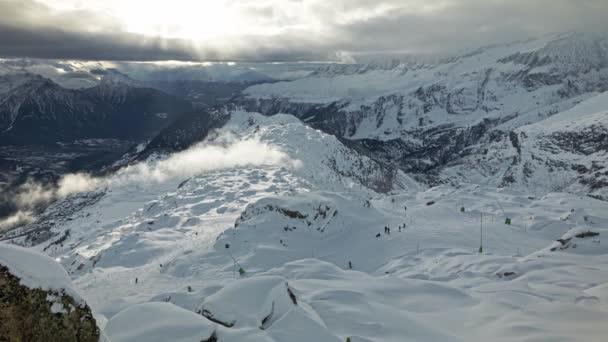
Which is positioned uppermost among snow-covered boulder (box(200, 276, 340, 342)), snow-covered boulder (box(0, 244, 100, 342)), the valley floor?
snow-covered boulder (box(0, 244, 100, 342))

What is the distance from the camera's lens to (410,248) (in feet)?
69.1

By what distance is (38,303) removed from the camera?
15.9 feet

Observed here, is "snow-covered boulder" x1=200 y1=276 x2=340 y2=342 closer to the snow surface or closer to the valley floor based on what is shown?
the valley floor

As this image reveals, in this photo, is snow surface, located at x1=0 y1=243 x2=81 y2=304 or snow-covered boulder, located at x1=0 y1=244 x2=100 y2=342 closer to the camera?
snow-covered boulder, located at x1=0 y1=244 x2=100 y2=342

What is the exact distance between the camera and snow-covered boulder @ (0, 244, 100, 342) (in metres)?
4.65

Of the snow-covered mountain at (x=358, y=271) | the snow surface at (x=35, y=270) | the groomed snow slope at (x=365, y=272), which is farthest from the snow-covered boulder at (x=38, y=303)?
the groomed snow slope at (x=365, y=272)

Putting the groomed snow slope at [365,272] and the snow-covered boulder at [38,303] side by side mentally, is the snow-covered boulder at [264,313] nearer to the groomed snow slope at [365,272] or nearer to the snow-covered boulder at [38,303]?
the groomed snow slope at [365,272]

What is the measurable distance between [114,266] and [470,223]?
27899 mm

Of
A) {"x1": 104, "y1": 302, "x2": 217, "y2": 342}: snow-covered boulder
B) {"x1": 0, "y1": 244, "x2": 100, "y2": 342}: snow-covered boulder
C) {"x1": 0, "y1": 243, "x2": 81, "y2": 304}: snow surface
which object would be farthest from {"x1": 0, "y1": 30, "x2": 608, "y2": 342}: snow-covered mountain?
{"x1": 0, "y1": 243, "x2": 81, "y2": 304}: snow surface

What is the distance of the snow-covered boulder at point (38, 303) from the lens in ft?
15.3

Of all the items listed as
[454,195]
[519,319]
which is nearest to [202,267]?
[519,319]

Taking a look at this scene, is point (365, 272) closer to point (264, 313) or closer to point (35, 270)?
point (264, 313)

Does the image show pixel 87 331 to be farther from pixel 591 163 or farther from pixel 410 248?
pixel 591 163

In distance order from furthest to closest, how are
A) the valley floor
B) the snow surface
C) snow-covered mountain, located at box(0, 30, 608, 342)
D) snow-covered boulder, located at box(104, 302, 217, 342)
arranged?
1. the valley floor
2. snow-covered mountain, located at box(0, 30, 608, 342)
3. snow-covered boulder, located at box(104, 302, 217, 342)
4. the snow surface
